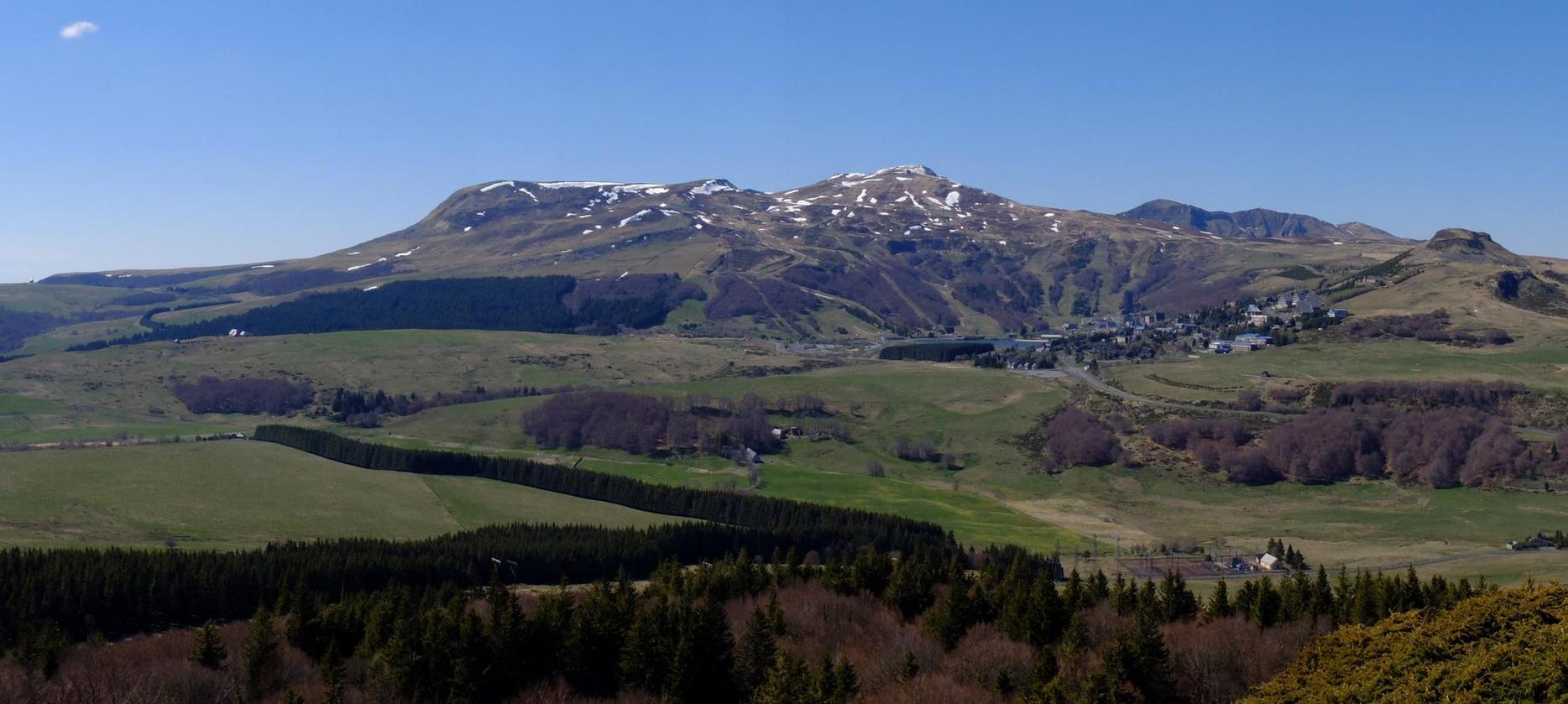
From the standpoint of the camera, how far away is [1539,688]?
32.6 meters

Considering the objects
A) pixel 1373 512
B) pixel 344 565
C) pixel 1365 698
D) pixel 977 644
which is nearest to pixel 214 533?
pixel 344 565

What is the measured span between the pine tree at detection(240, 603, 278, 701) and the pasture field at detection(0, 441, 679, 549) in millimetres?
55358

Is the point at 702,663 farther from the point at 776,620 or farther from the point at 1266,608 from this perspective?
the point at 1266,608

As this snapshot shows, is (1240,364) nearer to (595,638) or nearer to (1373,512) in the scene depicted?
(1373,512)

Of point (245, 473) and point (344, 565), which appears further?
point (245, 473)

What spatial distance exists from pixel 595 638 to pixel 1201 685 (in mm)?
24115

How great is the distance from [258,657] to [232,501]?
7608 centimetres

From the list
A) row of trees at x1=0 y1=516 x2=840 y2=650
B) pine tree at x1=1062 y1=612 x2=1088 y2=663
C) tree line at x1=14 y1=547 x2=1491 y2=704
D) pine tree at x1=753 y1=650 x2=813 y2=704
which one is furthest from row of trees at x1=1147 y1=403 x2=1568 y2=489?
pine tree at x1=753 y1=650 x2=813 y2=704

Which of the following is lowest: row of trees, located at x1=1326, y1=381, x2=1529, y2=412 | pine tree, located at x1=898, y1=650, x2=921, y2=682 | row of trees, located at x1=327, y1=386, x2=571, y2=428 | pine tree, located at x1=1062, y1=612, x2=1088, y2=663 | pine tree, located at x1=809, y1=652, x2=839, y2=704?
row of trees, located at x1=327, y1=386, x2=571, y2=428

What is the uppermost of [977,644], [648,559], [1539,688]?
[1539,688]

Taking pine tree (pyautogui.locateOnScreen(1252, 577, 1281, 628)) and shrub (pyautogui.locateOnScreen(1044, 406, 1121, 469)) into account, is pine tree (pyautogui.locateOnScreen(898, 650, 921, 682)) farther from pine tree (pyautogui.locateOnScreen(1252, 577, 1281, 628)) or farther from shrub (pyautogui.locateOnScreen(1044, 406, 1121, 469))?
shrub (pyautogui.locateOnScreen(1044, 406, 1121, 469))

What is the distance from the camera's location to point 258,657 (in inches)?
1823

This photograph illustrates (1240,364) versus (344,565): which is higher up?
(1240,364)

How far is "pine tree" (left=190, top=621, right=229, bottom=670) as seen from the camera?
157ft
